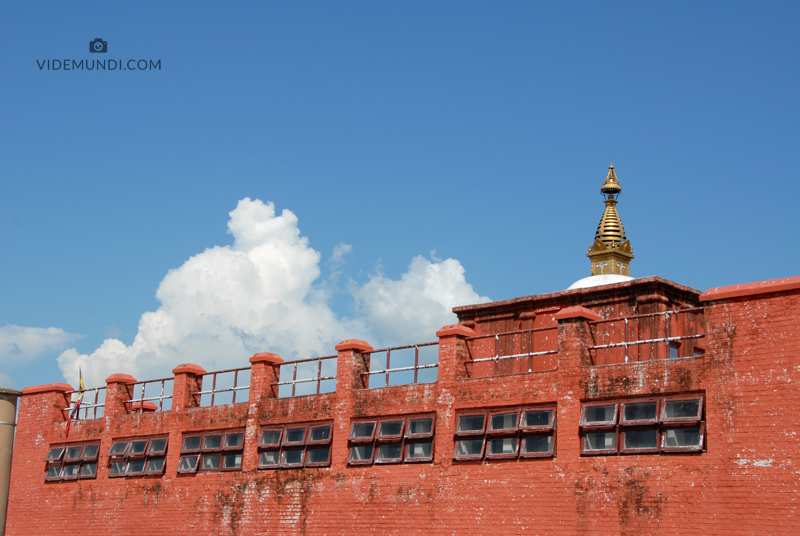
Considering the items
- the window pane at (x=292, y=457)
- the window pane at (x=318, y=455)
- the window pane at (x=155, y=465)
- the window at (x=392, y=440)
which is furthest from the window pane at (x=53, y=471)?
the window at (x=392, y=440)

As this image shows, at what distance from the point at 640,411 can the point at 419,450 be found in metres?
6.03

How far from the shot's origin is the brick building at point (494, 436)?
19.3 m

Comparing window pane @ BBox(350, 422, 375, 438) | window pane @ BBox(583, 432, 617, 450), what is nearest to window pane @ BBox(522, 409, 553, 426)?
window pane @ BBox(583, 432, 617, 450)

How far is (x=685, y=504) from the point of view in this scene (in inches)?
768

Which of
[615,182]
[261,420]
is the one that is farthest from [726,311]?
[615,182]

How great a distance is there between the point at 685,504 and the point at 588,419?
286 cm

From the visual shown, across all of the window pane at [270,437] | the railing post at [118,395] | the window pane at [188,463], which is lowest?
the window pane at [188,463]

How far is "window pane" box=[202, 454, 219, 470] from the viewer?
93.8ft

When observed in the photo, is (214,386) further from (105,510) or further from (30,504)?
(30,504)

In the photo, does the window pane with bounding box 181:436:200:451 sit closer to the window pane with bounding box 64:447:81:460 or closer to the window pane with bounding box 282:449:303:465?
the window pane with bounding box 282:449:303:465

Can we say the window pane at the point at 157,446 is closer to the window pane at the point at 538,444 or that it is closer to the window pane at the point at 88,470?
the window pane at the point at 88,470

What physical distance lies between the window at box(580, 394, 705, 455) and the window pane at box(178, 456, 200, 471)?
12.7 metres

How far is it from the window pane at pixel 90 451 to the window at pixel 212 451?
13.3 feet

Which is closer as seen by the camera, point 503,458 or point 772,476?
point 772,476
